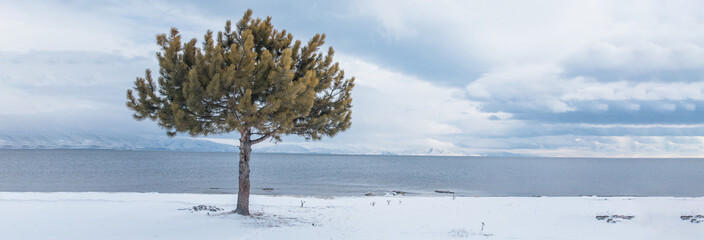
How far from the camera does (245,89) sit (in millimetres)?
14547

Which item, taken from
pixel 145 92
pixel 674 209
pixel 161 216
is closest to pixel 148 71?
pixel 145 92

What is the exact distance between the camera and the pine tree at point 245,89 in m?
13.8

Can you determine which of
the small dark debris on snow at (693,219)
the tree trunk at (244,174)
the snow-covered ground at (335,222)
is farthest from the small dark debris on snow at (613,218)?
the tree trunk at (244,174)

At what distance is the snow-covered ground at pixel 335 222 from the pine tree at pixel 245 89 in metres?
3.05

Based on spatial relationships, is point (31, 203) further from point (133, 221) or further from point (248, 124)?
point (248, 124)

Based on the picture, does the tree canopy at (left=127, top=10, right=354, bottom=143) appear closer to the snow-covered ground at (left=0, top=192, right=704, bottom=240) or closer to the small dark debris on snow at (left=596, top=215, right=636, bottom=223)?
the snow-covered ground at (left=0, top=192, right=704, bottom=240)

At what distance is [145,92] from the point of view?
15.9 m

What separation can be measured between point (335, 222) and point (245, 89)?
21.5ft

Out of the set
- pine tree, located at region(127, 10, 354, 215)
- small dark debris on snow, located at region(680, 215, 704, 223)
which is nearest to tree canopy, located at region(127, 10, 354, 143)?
pine tree, located at region(127, 10, 354, 215)

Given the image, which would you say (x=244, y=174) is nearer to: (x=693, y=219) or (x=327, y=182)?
(x=693, y=219)

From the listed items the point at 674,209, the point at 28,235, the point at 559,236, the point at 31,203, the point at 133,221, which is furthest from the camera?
the point at 674,209

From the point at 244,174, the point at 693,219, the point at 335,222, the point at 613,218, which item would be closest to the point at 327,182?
the point at 244,174

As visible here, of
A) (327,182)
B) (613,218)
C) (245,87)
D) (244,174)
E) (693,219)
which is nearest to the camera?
(245,87)

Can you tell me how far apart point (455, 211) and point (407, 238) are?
8782 millimetres
